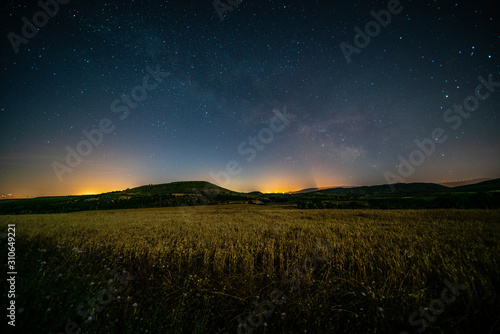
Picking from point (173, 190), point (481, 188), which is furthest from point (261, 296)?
point (481, 188)

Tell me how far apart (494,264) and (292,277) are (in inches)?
170

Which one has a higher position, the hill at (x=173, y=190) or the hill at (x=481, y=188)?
the hill at (x=173, y=190)

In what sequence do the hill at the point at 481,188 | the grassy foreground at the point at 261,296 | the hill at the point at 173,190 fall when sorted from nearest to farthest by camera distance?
the grassy foreground at the point at 261,296, the hill at the point at 481,188, the hill at the point at 173,190

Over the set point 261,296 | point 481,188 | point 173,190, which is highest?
point 173,190

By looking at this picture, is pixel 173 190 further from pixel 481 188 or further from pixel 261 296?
pixel 481 188

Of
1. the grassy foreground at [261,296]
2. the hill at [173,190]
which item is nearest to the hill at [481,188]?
the grassy foreground at [261,296]

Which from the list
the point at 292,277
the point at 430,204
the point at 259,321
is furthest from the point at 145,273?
the point at 430,204

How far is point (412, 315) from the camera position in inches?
105

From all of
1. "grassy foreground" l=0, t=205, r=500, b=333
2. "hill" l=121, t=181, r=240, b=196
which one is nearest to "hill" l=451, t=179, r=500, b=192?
"grassy foreground" l=0, t=205, r=500, b=333

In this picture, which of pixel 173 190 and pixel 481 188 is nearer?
pixel 173 190

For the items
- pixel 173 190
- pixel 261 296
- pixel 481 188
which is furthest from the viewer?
pixel 481 188

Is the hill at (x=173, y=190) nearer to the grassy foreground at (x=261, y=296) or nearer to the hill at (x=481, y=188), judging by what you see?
the grassy foreground at (x=261, y=296)

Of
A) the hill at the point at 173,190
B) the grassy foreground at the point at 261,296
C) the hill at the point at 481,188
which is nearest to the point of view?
the grassy foreground at the point at 261,296

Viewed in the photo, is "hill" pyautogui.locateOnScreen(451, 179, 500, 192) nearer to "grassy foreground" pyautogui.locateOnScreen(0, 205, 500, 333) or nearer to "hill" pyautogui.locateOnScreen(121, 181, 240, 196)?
"grassy foreground" pyautogui.locateOnScreen(0, 205, 500, 333)
